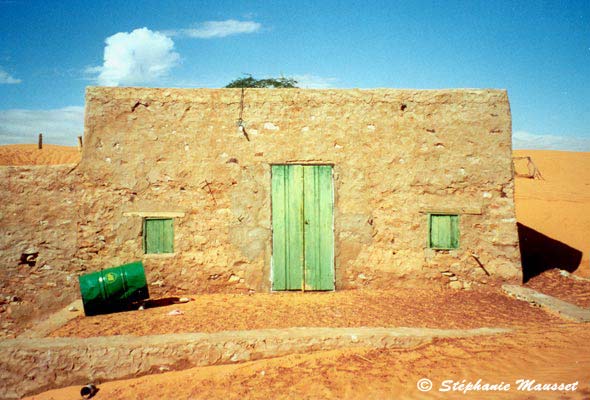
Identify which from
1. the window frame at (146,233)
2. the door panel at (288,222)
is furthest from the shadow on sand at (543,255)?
the window frame at (146,233)

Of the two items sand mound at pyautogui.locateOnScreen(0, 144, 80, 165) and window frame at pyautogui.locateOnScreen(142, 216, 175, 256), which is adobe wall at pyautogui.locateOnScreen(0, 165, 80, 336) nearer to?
window frame at pyautogui.locateOnScreen(142, 216, 175, 256)

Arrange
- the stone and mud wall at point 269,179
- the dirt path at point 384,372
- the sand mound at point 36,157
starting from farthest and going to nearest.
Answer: the sand mound at point 36,157 < the stone and mud wall at point 269,179 < the dirt path at point 384,372

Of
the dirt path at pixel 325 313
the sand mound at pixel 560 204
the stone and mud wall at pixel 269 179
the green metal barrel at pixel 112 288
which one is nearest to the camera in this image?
the dirt path at pixel 325 313

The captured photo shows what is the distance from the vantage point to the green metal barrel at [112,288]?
17.5ft

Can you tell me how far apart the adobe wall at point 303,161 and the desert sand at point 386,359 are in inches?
27.3

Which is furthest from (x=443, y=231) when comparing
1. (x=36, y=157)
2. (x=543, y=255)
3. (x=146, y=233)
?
(x=36, y=157)

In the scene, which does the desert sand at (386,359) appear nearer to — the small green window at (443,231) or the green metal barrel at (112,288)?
the green metal barrel at (112,288)

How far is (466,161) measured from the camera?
21.3ft

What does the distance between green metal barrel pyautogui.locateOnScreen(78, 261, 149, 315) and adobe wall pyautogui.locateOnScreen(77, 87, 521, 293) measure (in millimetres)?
650

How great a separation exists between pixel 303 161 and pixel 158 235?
9.22 ft

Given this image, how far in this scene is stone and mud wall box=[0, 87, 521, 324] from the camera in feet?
20.7

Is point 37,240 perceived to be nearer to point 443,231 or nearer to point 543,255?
point 443,231

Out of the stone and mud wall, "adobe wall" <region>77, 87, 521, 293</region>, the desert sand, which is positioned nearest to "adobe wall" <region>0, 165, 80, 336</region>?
the stone and mud wall

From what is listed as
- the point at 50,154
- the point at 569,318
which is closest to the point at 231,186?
the point at 569,318
